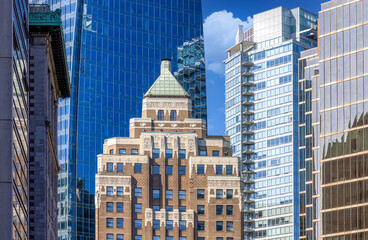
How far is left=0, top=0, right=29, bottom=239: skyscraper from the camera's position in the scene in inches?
2425

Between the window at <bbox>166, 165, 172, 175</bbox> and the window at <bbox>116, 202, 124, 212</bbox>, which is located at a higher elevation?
the window at <bbox>166, 165, 172, 175</bbox>

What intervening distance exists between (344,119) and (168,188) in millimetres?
50335

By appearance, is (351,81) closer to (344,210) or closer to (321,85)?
(321,85)

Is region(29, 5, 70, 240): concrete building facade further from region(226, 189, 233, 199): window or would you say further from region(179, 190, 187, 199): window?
region(179, 190, 187, 199): window

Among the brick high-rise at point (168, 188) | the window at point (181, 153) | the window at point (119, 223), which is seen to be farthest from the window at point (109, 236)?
the window at point (181, 153)

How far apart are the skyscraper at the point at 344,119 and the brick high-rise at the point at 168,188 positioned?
38.0 m

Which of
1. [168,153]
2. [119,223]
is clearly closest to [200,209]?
[168,153]

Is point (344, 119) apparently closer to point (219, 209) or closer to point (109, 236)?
point (219, 209)

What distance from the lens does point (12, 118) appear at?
63000 millimetres

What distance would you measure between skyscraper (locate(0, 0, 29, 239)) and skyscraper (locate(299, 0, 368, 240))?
75992mm

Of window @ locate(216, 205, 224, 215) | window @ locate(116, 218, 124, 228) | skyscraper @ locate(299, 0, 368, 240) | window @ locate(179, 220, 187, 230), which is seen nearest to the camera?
skyscraper @ locate(299, 0, 368, 240)

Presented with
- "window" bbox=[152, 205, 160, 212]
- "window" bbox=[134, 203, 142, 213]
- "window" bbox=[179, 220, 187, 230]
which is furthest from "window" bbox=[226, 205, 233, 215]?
"window" bbox=[134, 203, 142, 213]

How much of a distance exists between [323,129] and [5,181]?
3747 inches

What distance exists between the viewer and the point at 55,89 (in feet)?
391
